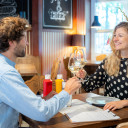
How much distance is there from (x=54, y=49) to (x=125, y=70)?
4.05 meters

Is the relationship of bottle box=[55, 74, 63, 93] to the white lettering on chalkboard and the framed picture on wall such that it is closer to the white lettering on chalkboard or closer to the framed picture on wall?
the white lettering on chalkboard

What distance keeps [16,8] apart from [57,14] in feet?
3.61

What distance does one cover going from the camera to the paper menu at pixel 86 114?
1.24m

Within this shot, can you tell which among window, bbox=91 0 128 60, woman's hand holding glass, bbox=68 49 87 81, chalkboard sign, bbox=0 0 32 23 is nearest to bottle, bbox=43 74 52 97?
woman's hand holding glass, bbox=68 49 87 81

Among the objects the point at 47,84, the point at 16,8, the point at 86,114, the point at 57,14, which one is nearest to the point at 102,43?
the point at 57,14

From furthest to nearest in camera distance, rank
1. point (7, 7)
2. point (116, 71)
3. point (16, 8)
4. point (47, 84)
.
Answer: point (16, 8) → point (7, 7) → point (116, 71) → point (47, 84)

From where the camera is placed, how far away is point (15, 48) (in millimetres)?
1332

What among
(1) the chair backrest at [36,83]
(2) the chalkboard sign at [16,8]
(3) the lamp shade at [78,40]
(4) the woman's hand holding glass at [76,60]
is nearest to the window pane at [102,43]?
(3) the lamp shade at [78,40]

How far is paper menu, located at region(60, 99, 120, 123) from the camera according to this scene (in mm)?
1239

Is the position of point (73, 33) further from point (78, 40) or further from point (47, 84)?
point (47, 84)

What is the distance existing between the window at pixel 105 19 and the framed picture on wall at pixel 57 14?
660mm

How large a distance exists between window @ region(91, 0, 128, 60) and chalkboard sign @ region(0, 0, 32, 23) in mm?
1698

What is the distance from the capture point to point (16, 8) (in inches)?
211

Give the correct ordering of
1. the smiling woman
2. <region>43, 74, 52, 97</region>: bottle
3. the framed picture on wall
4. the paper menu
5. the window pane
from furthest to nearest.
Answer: the window pane, the framed picture on wall, the smiling woman, <region>43, 74, 52, 97</region>: bottle, the paper menu
